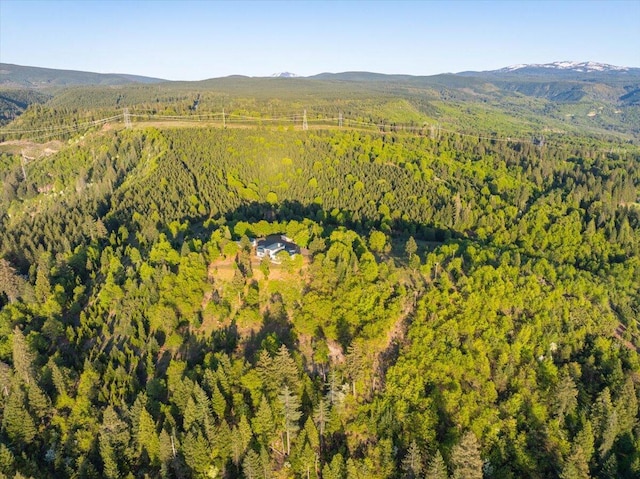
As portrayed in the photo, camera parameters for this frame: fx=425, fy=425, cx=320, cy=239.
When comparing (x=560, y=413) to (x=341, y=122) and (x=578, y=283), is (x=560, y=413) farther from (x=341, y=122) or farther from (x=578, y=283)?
(x=341, y=122)

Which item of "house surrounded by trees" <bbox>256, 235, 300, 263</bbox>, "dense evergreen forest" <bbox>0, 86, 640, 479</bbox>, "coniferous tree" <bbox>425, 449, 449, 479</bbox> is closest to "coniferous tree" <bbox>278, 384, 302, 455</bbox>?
"dense evergreen forest" <bbox>0, 86, 640, 479</bbox>

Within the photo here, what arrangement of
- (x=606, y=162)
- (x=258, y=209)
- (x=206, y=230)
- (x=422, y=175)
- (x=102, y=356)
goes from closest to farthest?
(x=102, y=356) → (x=206, y=230) → (x=258, y=209) → (x=422, y=175) → (x=606, y=162)

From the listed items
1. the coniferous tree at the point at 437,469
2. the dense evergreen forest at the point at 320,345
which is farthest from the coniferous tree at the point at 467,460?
the coniferous tree at the point at 437,469

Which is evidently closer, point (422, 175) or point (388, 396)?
point (388, 396)

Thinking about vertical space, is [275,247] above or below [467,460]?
above

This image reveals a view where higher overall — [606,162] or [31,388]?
[606,162]

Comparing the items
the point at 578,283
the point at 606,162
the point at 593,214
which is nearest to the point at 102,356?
the point at 578,283

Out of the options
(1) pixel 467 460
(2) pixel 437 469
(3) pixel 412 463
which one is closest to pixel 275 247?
(3) pixel 412 463

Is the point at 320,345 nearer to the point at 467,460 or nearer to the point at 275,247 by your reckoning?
the point at 275,247
